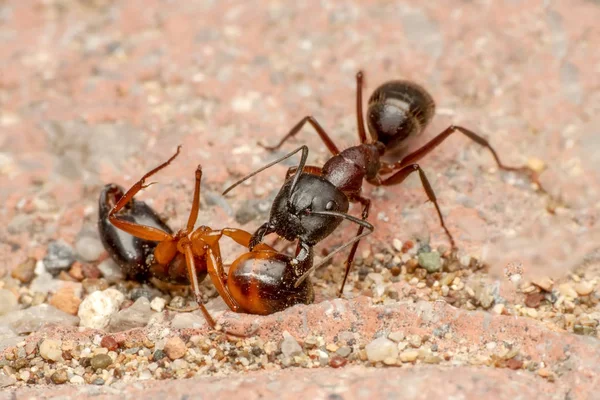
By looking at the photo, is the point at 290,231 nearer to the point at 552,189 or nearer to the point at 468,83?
the point at 552,189

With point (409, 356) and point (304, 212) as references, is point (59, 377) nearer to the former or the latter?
point (304, 212)

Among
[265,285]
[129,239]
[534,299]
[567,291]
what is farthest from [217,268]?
[567,291]

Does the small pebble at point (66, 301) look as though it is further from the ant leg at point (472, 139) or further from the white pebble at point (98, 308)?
the ant leg at point (472, 139)

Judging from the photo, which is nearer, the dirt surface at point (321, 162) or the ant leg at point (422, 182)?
the dirt surface at point (321, 162)

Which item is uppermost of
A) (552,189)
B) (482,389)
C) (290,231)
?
(552,189)

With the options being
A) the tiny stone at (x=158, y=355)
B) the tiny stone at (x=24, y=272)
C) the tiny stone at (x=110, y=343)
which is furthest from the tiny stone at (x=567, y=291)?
the tiny stone at (x=24, y=272)

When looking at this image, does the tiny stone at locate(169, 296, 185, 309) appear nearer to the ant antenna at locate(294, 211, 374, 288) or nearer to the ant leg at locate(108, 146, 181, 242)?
the ant leg at locate(108, 146, 181, 242)

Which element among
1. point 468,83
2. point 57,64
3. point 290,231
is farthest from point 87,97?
point 468,83
